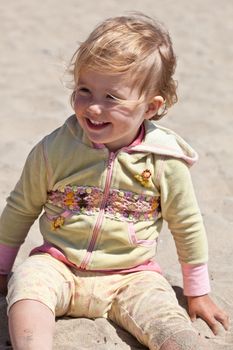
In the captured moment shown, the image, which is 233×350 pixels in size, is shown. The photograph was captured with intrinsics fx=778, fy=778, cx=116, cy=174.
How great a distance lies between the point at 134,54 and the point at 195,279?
2.69 feet

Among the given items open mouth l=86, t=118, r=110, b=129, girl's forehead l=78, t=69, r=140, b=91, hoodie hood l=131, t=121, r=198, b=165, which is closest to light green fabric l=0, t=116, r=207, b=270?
hoodie hood l=131, t=121, r=198, b=165

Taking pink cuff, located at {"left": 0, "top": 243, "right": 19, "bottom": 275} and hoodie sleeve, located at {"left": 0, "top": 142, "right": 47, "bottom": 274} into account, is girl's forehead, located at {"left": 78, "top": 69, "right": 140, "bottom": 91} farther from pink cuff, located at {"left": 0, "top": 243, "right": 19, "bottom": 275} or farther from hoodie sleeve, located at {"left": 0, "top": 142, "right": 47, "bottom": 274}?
pink cuff, located at {"left": 0, "top": 243, "right": 19, "bottom": 275}

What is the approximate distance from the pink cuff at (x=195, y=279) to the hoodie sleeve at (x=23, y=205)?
0.55 meters

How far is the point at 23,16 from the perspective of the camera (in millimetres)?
6609

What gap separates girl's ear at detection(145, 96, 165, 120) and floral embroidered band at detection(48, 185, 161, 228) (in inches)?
10.5

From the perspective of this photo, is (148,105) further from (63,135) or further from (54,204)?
(54,204)

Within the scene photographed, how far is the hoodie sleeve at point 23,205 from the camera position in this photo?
255cm

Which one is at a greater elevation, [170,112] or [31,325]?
[31,325]

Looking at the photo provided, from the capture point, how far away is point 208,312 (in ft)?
8.82

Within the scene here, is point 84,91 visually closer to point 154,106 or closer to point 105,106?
point 105,106

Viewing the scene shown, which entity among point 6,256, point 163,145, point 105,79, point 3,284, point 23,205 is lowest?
point 3,284

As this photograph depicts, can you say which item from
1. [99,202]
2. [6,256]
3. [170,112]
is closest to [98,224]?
[99,202]

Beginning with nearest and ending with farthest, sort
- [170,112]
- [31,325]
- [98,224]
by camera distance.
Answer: [31,325], [98,224], [170,112]

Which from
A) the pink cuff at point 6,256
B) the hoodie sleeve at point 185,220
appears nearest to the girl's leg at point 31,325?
the pink cuff at point 6,256
